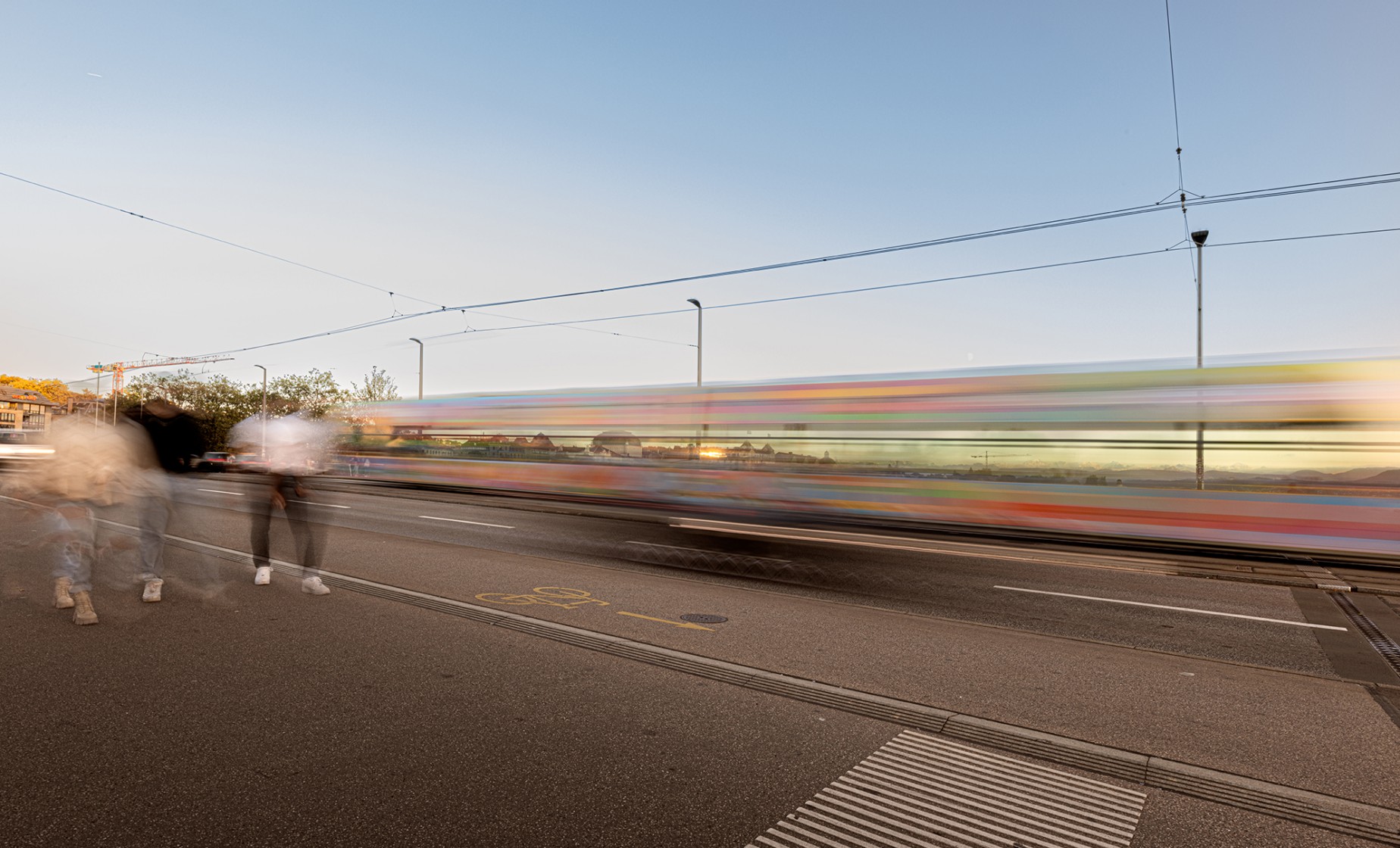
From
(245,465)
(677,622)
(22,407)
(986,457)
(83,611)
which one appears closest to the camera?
(83,611)

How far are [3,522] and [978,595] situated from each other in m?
15.8

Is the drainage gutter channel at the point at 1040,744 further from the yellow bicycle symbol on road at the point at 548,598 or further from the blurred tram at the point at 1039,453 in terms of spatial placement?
the blurred tram at the point at 1039,453

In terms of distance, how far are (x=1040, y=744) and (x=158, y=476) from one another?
732cm

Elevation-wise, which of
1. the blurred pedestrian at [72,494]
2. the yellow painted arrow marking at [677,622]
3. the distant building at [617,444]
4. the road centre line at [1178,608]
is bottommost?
the road centre line at [1178,608]

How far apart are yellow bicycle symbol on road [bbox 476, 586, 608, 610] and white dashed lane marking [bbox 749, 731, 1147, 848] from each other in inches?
160

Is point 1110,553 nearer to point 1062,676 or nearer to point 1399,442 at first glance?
point 1399,442

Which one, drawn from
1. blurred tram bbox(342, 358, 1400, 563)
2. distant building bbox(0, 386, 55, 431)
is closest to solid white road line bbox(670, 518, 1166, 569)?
blurred tram bbox(342, 358, 1400, 563)

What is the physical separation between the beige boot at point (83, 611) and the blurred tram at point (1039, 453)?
35.4 ft

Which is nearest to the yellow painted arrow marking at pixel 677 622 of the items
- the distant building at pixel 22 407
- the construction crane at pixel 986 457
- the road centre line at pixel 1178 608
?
Answer: the road centre line at pixel 1178 608

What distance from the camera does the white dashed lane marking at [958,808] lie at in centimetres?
292

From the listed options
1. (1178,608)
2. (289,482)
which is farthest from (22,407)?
(1178,608)

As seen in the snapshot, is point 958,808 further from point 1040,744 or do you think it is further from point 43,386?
point 43,386

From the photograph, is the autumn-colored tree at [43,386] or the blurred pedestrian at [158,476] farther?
the autumn-colored tree at [43,386]

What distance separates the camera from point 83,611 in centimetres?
607
